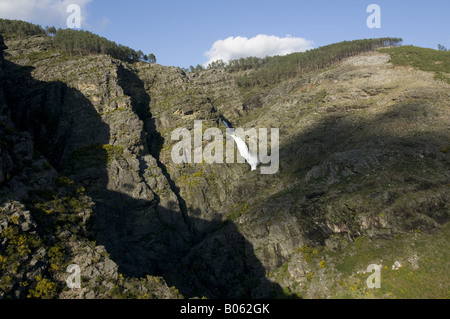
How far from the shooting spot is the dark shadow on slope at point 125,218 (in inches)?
1876

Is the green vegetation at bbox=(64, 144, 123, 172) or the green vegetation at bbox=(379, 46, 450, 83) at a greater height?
the green vegetation at bbox=(379, 46, 450, 83)

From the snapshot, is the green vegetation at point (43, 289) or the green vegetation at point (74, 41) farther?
the green vegetation at point (74, 41)

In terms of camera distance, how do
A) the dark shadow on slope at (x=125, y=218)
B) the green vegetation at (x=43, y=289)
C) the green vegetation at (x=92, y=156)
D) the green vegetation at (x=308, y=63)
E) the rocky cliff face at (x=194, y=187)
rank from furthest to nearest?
the green vegetation at (x=308, y=63) → the green vegetation at (x=92, y=156) → the dark shadow on slope at (x=125, y=218) → the rocky cliff face at (x=194, y=187) → the green vegetation at (x=43, y=289)

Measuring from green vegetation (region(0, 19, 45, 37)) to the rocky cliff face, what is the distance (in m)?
13.2

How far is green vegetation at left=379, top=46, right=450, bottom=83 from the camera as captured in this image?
7899cm

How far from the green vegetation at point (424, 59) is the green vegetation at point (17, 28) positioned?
116741mm

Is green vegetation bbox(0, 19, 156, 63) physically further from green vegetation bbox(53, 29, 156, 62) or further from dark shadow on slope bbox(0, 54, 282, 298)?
dark shadow on slope bbox(0, 54, 282, 298)

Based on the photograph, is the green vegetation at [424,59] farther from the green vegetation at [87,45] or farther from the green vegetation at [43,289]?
the green vegetation at [43,289]

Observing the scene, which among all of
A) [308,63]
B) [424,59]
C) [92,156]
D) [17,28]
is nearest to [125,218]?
[92,156]

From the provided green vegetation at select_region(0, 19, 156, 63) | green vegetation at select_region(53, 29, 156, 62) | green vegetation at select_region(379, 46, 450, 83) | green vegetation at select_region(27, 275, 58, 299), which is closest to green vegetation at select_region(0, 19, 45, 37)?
green vegetation at select_region(0, 19, 156, 63)

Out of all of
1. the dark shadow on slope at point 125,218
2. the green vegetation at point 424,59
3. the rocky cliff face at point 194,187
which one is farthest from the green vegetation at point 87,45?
the green vegetation at point 424,59

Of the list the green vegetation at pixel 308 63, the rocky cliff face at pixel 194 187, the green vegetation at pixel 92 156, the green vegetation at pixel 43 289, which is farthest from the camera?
the green vegetation at pixel 308 63

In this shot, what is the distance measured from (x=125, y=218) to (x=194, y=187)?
15400mm
